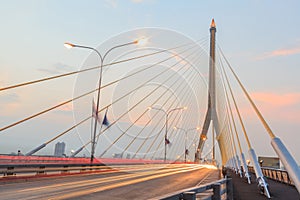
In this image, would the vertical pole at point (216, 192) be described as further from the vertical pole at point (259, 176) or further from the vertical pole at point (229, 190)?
the vertical pole at point (259, 176)

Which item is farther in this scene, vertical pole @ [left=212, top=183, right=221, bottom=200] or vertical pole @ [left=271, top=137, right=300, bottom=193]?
vertical pole @ [left=212, top=183, right=221, bottom=200]

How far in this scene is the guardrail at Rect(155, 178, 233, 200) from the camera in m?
4.88

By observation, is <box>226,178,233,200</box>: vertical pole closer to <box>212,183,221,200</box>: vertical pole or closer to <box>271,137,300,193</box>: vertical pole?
<box>271,137,300,193</box>: vertical pole

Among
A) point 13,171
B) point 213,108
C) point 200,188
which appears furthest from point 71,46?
point 213,108

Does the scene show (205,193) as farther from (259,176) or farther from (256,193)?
(256,193)

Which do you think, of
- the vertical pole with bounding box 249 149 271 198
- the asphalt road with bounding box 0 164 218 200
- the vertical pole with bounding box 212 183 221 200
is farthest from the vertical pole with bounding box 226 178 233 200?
the vertical pole with bounding box 249 149 271 198

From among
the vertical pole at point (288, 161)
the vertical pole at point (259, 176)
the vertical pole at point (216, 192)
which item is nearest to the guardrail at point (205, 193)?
the vertical pole at point (216, 192)

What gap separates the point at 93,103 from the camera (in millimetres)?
31984

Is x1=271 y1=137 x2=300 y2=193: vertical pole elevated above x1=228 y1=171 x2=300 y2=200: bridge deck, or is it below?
above

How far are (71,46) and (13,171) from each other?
14223mm

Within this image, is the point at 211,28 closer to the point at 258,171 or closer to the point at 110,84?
the point at 110,84

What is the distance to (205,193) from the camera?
9.16 metres

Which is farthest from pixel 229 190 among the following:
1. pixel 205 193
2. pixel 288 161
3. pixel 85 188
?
pixel 85 188

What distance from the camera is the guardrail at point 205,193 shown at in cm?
488
